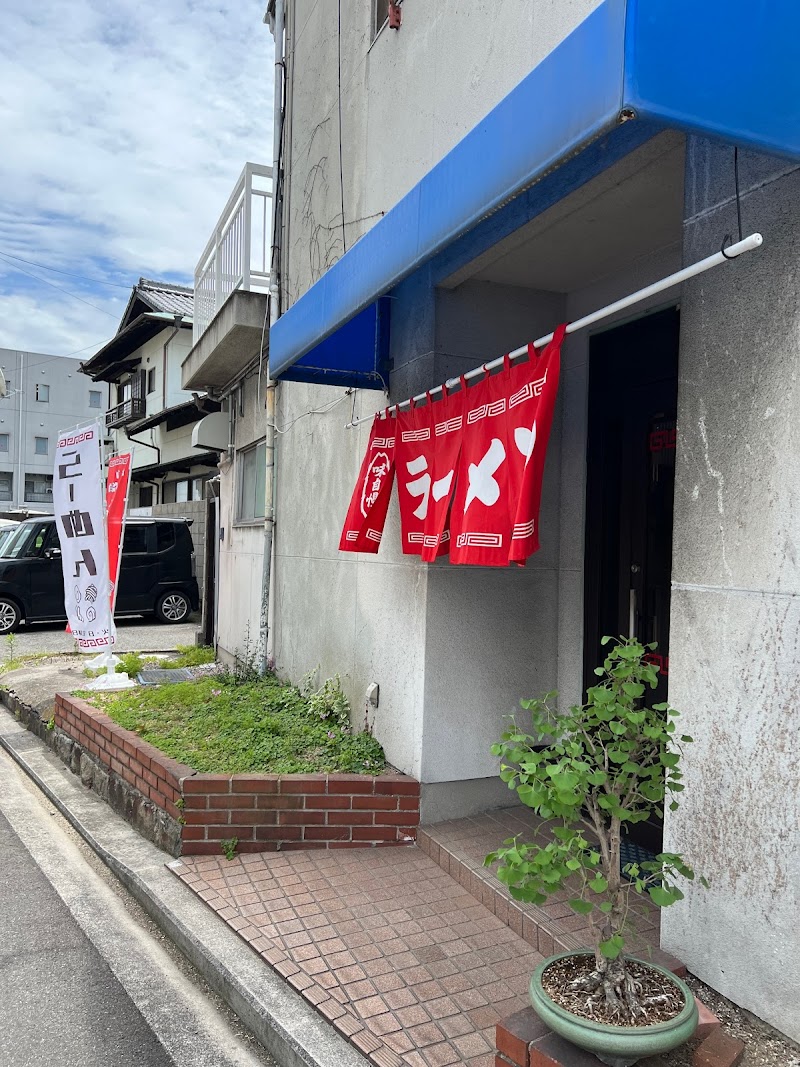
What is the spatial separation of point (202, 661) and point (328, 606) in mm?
4510

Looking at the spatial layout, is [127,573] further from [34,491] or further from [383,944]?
[34,491]

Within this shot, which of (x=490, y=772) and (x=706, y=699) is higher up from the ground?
(x=706, y=699)

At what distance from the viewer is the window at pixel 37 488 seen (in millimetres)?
44500

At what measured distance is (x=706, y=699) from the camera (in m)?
2.81

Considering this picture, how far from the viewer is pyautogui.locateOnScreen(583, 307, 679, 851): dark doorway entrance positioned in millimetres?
4297

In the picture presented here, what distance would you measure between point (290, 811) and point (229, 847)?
0.39m

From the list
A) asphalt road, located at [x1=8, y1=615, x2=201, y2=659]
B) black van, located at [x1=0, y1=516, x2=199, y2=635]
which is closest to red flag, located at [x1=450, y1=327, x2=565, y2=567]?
asphalt road, located at [x1=8, y1=615, x2=201, y2=659]

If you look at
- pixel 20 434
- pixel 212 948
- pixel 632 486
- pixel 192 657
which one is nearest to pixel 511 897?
pixel 212 948

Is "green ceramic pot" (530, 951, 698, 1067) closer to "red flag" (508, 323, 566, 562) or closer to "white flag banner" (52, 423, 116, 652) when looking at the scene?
"red flag" (508, 323, 566, 562)

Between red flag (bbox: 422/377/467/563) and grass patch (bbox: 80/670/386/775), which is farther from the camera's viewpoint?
grass patch (bbox: 80/670/386/775)

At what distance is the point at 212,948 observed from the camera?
3.51 metres

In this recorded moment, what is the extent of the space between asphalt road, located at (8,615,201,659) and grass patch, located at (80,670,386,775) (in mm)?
5148

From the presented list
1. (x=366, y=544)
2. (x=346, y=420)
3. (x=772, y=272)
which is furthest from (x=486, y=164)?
(x=346, y=420)

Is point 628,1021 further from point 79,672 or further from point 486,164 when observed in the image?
point 79,672
